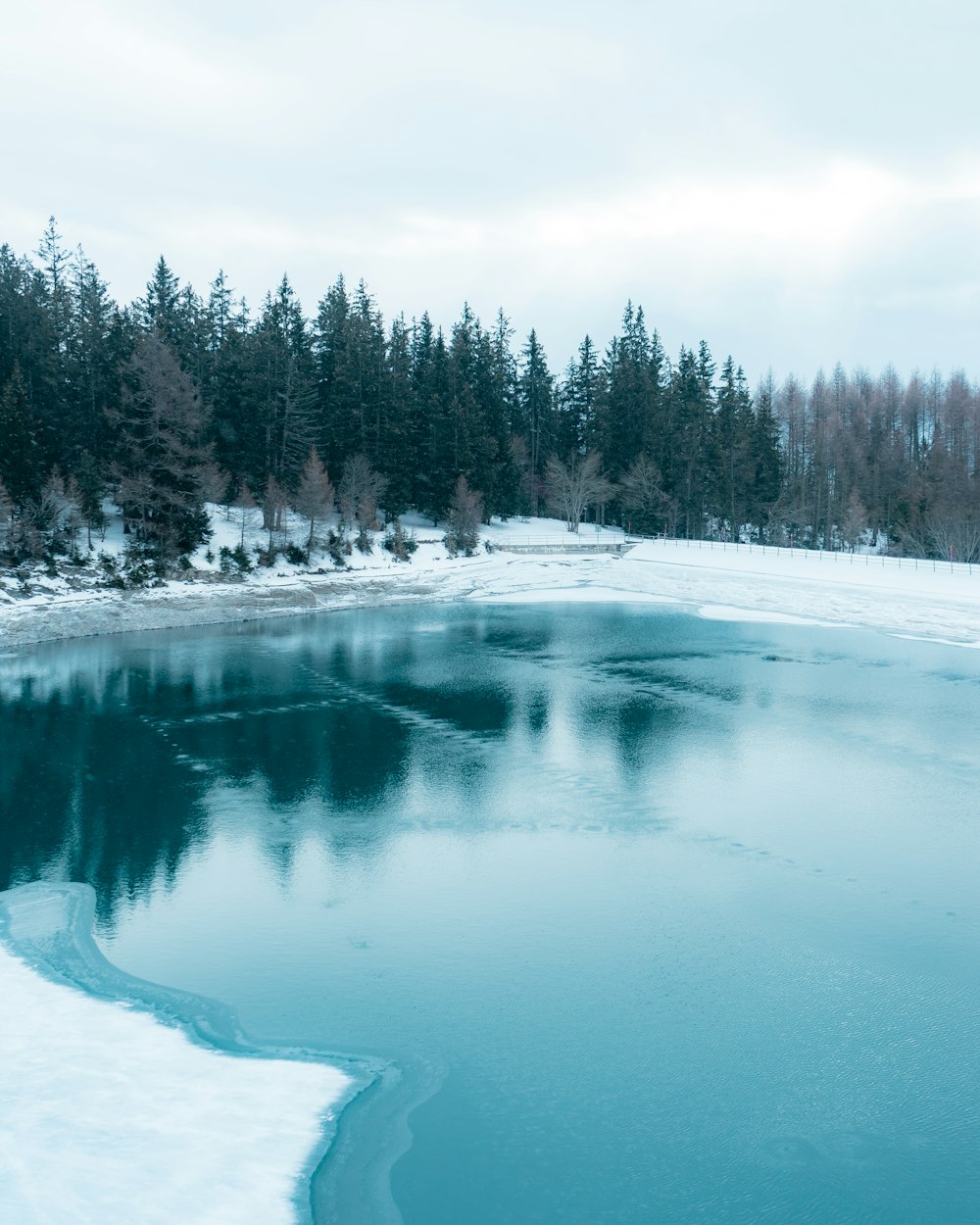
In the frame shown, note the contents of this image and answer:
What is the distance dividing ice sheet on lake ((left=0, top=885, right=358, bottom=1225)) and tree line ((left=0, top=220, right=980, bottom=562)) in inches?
1445

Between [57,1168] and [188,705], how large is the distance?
20.1 m

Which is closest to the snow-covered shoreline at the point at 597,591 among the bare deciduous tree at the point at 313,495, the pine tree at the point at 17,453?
the bare deciduous tree at the point at 313,495

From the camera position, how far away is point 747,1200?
8.05 meters

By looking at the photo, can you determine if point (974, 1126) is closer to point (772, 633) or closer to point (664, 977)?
point (664, 977)

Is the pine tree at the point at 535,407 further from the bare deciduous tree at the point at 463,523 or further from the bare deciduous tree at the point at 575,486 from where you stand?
the bare deciduous tree at the point at 463,523

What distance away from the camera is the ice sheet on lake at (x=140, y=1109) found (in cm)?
780

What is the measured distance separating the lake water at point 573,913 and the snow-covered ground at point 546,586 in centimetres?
1260

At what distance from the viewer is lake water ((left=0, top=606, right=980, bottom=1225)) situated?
863 cm

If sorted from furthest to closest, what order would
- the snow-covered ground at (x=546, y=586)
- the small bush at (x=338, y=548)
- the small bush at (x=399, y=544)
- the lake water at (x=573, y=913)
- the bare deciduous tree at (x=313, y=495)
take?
the small bush at (x=399, y=544) < the small bush at (x=338, y=548) < the bare deciduous tree at (x=313, y=495) < the snow-covered ground at (x=546, y=586) < the lake water at (x=573, y=913)

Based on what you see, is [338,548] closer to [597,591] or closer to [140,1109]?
[597,591]

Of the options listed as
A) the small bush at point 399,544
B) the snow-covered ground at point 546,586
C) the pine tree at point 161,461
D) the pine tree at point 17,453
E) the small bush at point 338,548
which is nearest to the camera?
the snow-covered ground at point 546,586

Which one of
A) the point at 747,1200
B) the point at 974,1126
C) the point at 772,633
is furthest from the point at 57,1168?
the point at 772,633

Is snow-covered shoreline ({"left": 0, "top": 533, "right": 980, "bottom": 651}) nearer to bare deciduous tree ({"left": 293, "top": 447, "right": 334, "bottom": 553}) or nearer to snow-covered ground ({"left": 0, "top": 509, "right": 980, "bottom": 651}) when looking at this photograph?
snow-covered ground ({"left": 0, "top": 509, "right": 980, "bottom": 651})

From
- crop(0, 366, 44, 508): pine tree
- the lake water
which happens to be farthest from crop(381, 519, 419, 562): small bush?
the lake water
